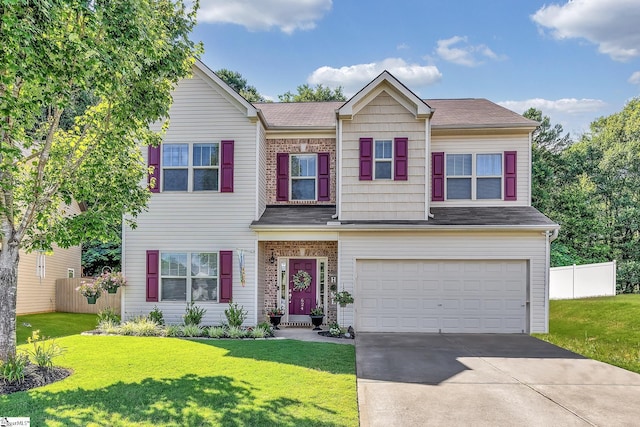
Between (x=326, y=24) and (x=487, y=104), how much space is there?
756 cm

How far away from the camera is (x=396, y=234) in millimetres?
13016

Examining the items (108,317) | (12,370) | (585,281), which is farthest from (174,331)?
(585,281)

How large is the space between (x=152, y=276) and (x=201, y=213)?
2383 millimetres

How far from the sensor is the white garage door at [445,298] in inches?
508

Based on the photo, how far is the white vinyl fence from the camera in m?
18.5

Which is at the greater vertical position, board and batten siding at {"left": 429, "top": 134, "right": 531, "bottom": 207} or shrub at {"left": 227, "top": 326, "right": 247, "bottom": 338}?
board and batten siding at {"left": 429, "top": 134, "right": 531, "bottom": 207}

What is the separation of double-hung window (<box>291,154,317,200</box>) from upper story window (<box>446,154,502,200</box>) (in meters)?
4.35

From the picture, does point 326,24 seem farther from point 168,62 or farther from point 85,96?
point 85,96

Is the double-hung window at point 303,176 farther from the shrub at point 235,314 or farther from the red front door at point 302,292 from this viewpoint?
the shrub at point 235,314

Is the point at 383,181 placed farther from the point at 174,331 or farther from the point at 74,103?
the point at 74,103

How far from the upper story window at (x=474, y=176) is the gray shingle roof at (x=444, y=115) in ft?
3.47

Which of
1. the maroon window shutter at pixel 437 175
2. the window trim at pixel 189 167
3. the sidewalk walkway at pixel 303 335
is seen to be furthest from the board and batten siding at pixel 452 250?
the window trim at pixel 189 167

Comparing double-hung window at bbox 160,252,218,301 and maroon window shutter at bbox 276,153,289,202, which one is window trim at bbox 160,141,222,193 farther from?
maroon window shutter at bbox 276,153,289,202
